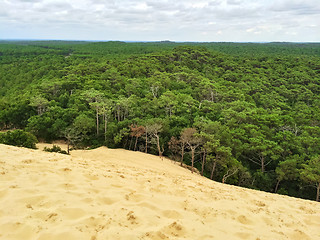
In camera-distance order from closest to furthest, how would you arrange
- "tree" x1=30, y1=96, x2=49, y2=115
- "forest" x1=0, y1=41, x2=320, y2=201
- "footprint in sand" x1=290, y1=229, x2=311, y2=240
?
"footprint in sand" x1=290, y1=229, x2=311, y2=240, "forest" x1=0, y1=41, x2=320, y2=201, "tree" x1=30, y1=96, x2=49, y2=115

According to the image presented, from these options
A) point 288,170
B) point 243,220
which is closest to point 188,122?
point 288,170

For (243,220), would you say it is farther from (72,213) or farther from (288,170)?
(288,170)

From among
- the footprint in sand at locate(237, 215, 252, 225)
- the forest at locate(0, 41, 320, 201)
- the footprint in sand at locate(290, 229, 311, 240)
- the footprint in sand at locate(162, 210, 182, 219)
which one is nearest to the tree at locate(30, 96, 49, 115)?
the forest at locate(0, 41, 320, 201)

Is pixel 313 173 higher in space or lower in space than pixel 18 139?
A: lower

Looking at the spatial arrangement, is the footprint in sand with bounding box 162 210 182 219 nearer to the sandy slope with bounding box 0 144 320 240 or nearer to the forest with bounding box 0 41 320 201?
the sandy slope with bounding box 0 144 320 240

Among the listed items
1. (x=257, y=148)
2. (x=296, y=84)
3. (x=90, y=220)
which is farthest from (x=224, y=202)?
(x=296, y=84)

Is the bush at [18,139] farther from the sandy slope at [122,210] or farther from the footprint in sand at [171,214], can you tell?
the footprint in sand at [171,214]

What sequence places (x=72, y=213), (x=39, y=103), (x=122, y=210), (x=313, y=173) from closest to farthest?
(x=72, y=213)
(x=122, y=210)
(x=313, y=173)
(x=39, y=103)

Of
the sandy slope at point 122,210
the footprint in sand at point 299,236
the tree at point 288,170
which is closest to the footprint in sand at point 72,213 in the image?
the sandy slope at point 122,210

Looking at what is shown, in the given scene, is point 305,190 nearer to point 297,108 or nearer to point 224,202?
point 224,202
